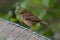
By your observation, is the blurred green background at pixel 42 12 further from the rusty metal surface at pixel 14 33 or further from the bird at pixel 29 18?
the rusty metal surface at pixel 14 33

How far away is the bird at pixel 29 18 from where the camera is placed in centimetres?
397

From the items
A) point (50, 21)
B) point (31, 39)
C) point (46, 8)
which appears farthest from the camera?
point (50, 21)

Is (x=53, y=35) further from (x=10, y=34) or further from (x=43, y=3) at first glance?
(x=10, y=34)

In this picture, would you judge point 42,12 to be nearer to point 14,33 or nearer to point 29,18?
point 29,18

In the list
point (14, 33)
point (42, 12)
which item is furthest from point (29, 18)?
point (14, 33)

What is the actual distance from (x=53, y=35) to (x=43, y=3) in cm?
93

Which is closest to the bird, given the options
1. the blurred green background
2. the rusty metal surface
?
the blurred green background

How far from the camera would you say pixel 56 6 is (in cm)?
413

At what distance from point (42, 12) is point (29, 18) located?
353mm

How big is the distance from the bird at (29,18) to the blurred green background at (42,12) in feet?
0.22

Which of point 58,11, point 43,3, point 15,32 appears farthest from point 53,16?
point 15,32

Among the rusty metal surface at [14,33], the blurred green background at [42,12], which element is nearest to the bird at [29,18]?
the blurred green background at [42,12]

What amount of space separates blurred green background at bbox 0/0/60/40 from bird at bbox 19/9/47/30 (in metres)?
0.07

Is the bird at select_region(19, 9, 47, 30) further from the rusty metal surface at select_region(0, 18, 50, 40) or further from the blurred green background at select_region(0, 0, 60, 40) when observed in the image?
the rusty metal surface at select_region(0, 18, 50, 40)
